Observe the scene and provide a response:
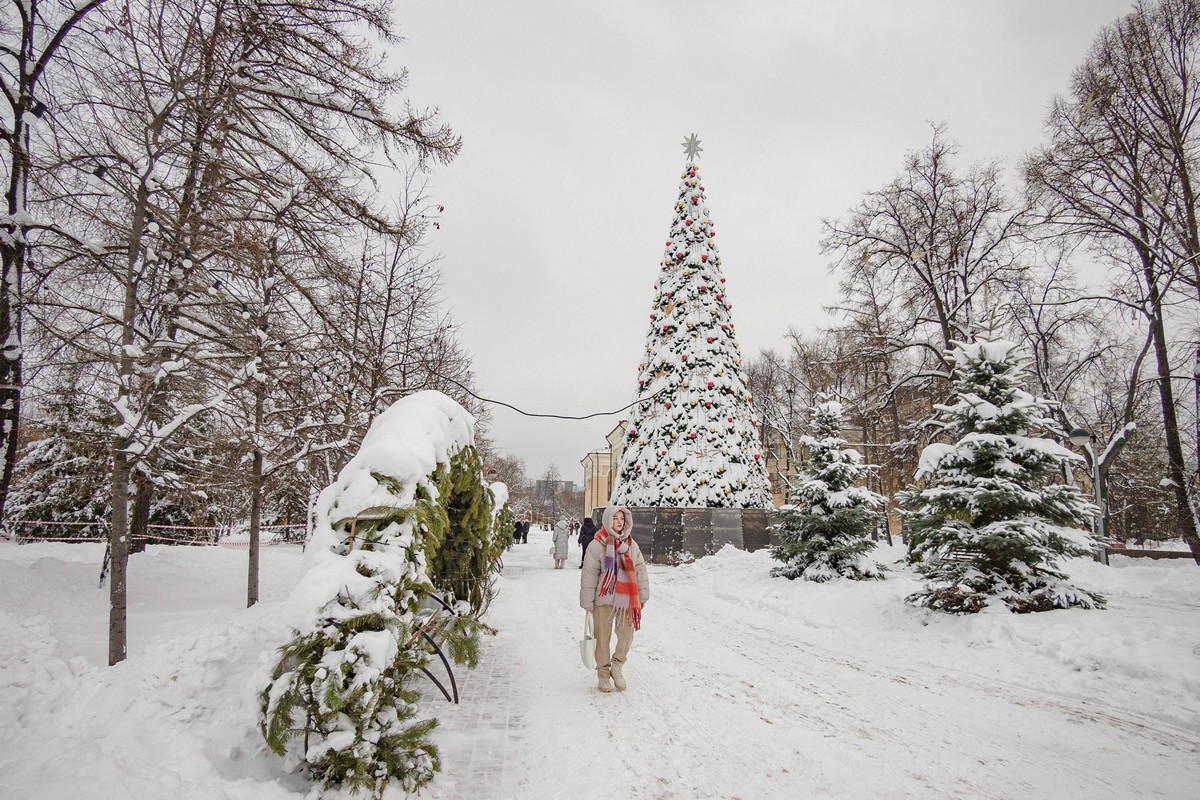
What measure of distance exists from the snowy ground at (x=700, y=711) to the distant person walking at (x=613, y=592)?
0.33 meters

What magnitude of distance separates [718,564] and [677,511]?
9.00 feet

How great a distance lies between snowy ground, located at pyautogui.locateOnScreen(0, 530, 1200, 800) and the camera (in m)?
3.01

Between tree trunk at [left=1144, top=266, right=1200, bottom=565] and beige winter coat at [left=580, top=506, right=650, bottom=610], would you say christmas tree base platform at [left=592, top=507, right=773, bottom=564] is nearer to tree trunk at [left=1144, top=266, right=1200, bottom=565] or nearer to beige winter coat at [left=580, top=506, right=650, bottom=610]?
tree trunk at [left=1144, top=266, right=1200, bottom=565]

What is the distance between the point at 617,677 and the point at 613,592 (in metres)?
0.76

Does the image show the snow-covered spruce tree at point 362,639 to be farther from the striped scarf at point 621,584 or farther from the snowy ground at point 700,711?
the striped scarf at point 621,584

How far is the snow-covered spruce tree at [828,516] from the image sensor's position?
39.0ft

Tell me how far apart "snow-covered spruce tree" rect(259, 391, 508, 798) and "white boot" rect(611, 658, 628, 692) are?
92.0 inches

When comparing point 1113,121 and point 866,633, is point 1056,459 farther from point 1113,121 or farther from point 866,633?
point 1113,121

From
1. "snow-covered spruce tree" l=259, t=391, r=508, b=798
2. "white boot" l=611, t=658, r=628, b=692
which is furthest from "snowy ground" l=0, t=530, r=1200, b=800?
"snow-covered spruce tree" l=259, t=391, r=508, b=798

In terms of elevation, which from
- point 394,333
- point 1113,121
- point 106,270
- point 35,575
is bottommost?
point 35,575

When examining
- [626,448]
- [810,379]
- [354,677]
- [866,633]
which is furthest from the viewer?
[810,379]

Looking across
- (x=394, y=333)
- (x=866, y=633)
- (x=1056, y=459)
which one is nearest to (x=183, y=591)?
(x=394, y=333)

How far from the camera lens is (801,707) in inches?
190

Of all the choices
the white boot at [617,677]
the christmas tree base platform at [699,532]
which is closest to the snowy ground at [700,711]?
the white boot at [617,677]
